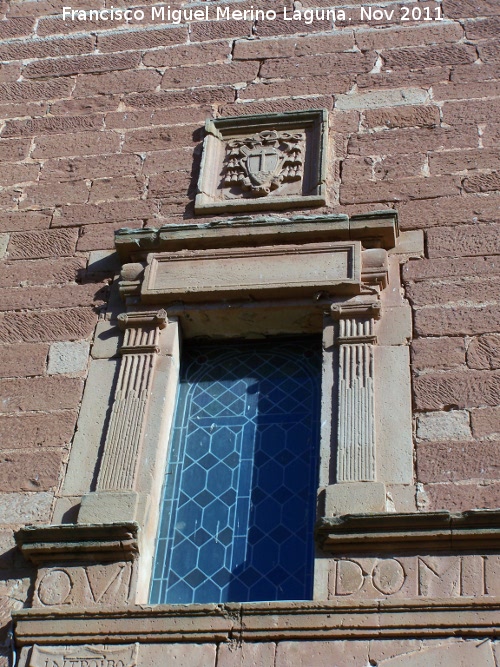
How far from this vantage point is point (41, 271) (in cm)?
688

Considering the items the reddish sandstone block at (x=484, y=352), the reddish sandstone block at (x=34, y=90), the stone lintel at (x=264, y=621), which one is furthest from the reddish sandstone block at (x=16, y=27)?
the stone lintel at (x=264, y=621)

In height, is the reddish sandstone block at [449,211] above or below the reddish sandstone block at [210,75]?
below

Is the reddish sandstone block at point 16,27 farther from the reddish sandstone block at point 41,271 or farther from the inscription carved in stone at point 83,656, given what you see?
the inscription carved in stone at point 83,656

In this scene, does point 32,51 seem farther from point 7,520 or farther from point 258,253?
point 7,520

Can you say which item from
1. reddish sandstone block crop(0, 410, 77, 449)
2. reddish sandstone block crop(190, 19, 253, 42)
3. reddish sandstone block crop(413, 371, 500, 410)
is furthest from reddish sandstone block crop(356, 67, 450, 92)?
reddish sandstone block crop(0, 410, 77, 449)

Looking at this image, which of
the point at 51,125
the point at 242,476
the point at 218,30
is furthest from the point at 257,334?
the point at 218,30

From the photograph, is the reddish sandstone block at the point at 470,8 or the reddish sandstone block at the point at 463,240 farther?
the reddish sandstone block at the point at 470,8

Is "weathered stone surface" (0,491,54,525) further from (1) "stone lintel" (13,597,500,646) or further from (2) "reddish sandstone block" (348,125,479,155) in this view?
Result: (2) "reddish sandstone block" (348,125,479,155)

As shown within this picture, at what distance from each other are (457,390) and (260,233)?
1.42 m

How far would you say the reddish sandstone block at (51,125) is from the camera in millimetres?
7656

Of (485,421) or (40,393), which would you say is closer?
(485,421)

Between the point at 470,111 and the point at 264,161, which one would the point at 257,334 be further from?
the point at 470,111

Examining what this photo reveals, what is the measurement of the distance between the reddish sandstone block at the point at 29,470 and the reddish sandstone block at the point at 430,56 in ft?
10.8

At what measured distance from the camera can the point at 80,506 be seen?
18.6 feet
